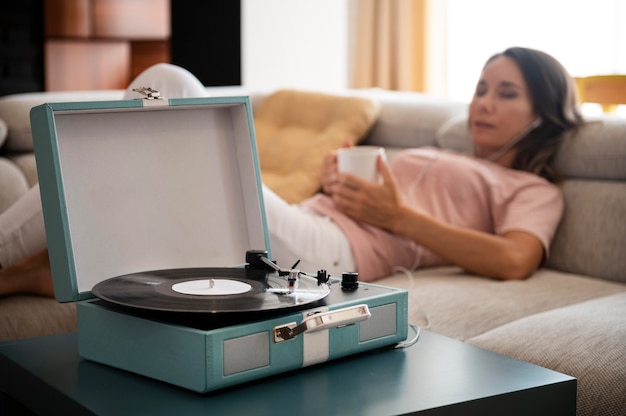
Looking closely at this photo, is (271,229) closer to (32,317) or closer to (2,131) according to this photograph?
(32,317)

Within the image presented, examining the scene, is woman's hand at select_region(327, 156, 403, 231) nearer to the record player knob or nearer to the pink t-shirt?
the pink t-shirt

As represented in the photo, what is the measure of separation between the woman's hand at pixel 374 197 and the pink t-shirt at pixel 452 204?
40mm

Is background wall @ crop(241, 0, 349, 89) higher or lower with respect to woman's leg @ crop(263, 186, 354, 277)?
higher

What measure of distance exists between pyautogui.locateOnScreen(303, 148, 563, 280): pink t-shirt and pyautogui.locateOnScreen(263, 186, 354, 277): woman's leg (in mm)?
31

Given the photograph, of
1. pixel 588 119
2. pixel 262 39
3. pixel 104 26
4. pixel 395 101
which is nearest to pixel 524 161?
pixel 588 119

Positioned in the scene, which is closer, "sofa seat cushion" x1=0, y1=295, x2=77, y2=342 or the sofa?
the sofa

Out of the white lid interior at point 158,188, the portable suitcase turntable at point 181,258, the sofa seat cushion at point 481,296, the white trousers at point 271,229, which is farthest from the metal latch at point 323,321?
the white trousers at point 271,229

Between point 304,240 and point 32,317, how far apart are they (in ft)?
1.88

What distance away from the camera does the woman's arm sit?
1884 mm

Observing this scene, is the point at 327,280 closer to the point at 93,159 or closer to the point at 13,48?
the point at 93,159

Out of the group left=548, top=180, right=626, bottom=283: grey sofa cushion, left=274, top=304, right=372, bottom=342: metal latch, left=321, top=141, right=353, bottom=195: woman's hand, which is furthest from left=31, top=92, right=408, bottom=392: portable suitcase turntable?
left=548, top=180, right=626, bottom=283: grey sofa cushion

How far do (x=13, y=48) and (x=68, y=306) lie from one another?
322 cm

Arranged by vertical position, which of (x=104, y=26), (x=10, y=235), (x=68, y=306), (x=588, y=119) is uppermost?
(x=104, y=26)

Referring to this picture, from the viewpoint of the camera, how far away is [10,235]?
65.7 inches
